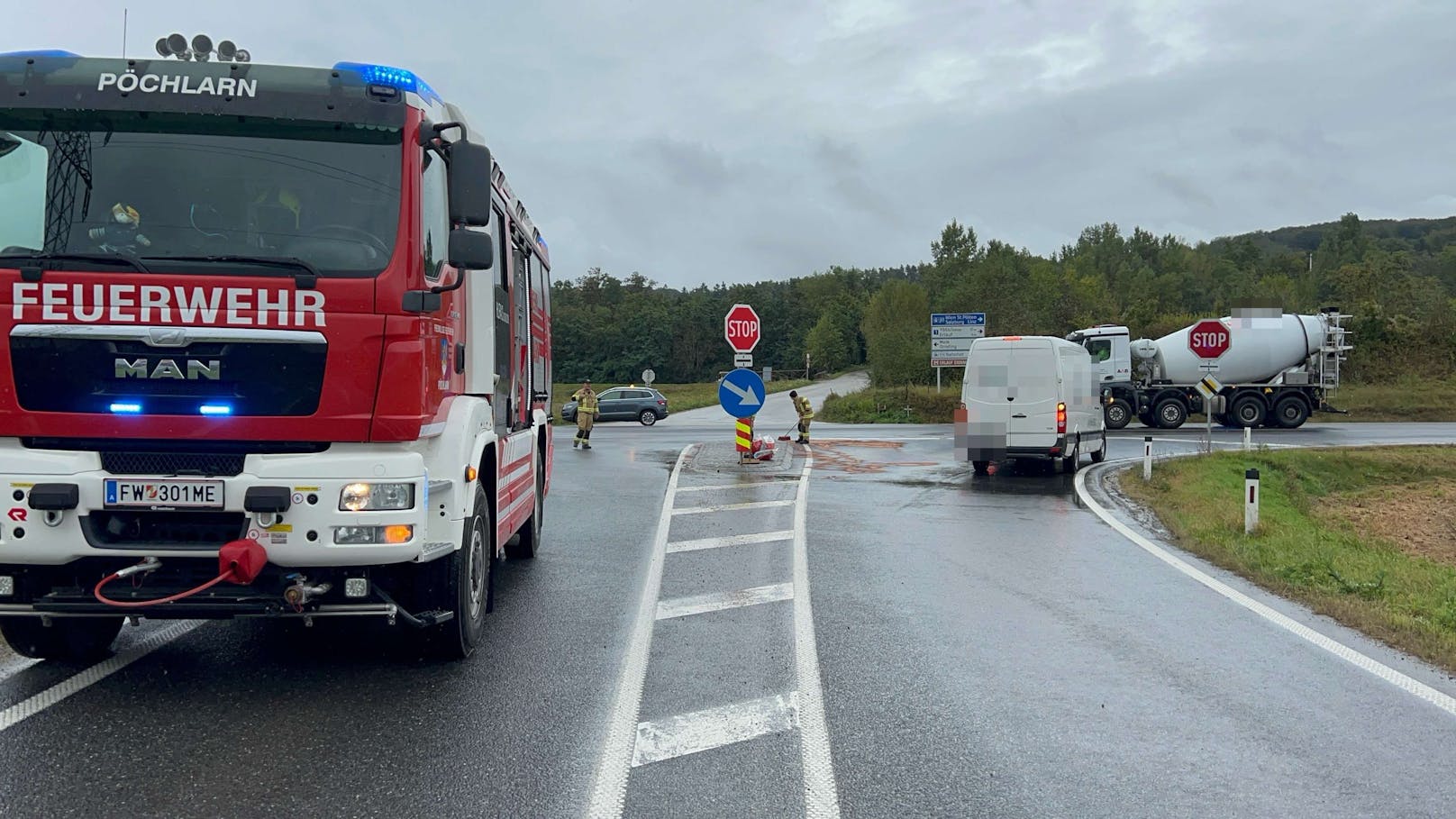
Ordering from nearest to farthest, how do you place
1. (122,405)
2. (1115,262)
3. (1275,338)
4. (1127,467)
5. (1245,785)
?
(1245,785), (122,405), (1127,467), (1275,338), (1115,262)

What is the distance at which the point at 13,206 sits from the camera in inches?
198

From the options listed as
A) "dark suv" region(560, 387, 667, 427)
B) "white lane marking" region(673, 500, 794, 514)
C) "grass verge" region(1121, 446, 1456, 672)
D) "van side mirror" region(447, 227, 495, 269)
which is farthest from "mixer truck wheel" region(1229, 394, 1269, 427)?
"van side mirror" region(447, 227, 495, 269)

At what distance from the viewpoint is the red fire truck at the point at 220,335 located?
4910mm

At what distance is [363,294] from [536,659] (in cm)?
234

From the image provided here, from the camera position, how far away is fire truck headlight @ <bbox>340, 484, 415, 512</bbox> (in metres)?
5.00

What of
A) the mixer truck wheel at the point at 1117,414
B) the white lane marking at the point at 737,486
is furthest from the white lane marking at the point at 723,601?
the mixer truck wheel at the point at 1117,414

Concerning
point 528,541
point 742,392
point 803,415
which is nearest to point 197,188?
point 528,541

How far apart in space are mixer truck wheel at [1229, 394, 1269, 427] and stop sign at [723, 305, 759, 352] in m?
21.4

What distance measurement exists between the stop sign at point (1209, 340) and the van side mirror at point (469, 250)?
22.0 m

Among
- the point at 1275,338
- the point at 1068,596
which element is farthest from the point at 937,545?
the point at 1275,338

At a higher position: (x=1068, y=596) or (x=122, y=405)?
(x=122, y=405)

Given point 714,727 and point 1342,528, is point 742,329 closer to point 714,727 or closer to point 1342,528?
point 1342,528

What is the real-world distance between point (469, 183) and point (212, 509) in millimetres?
1967

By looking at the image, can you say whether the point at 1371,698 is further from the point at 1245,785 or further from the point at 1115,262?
the point at 1115,262
